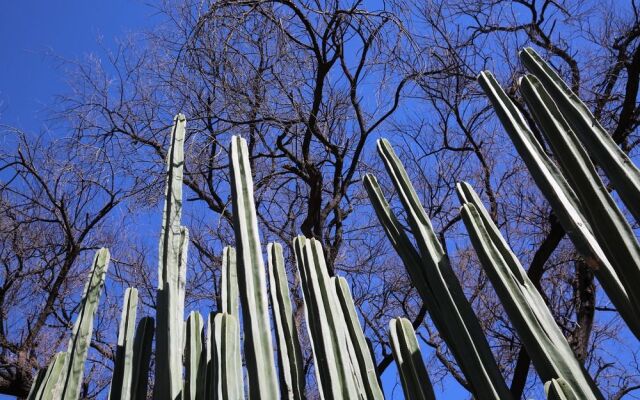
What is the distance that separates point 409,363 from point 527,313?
37 cm

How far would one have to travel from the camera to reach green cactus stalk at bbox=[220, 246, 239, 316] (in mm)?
2164

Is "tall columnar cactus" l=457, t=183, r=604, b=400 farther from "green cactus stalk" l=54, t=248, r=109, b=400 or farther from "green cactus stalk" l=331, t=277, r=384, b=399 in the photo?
"green cactus stalk" l=54, t=248, r=109, b=400

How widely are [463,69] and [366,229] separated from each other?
1477mm

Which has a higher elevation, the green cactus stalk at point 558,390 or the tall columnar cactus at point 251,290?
the tall columnar cactus at point 251,290

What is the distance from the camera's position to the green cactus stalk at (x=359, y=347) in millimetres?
1990

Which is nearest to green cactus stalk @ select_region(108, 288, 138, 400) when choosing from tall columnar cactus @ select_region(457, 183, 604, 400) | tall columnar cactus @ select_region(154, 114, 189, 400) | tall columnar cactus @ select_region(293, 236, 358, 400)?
tall columnar cactus @ select_region(154, 114, 189, 400)

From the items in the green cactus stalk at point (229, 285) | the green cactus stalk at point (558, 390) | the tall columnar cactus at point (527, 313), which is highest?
the green cactus stalk at point (229, 285)

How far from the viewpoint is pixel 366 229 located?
5910 mm

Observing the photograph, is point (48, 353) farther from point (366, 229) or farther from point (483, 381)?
point (483, 381)

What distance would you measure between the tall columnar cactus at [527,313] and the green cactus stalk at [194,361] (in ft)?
2.71

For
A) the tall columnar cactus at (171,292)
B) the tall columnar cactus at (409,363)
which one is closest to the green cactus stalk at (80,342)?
the tall columnar cactus at (171,292)

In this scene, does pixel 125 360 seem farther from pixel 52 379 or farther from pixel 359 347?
pixel 359 347

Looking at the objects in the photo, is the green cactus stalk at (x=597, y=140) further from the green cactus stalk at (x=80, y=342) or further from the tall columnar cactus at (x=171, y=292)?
the green cactus stalk at (x=80, y=342)

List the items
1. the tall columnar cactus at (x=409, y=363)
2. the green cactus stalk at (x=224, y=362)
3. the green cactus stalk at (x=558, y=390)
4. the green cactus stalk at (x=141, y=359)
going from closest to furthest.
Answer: the green cactus stalk at (x=558, y=390) < the green cactus stalk at (x=224, y=362) < the tall columnar cactus at (x=409, y=363) < the green cactus stalk at (x=141, y=359)
